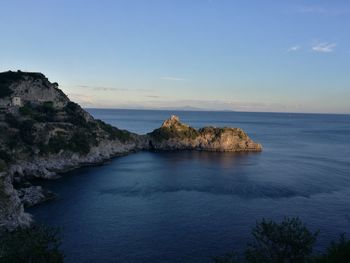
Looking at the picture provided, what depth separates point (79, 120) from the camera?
17712cm

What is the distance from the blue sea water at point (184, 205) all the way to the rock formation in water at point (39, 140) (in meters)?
7.27

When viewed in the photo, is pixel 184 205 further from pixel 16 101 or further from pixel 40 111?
pixel 16 101

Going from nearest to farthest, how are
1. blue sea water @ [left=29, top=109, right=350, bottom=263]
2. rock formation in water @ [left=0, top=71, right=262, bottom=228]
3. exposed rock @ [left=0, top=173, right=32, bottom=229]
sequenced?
1. blue sea water @ [left=29, top=109, right=350, bottom=263]
2. exposed rock @ [left=0, top=173, right=32, bottom=229]
3. rock formation in water @ [left=0, top=71, right=262, bottom=228]

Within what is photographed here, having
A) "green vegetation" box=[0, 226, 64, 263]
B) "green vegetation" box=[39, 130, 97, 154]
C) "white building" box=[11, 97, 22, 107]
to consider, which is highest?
"white building" box=[11, 97, 22, 107]

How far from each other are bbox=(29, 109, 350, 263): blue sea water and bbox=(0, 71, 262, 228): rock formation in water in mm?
7272

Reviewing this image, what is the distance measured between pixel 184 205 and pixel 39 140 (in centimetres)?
6979

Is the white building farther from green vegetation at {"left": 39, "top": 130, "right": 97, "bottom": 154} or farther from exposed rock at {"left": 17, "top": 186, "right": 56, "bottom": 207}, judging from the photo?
exposed rock at {"left": 17, "top": 186, "right": 56, "bottom": 207}

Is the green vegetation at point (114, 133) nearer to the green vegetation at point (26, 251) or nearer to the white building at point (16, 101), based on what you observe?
the white building at point (16, 101)

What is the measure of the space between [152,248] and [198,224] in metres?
15.2

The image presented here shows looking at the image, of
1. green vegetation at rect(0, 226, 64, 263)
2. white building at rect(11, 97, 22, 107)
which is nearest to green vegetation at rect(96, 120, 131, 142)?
white building at rect(11, 97, 22, 107)

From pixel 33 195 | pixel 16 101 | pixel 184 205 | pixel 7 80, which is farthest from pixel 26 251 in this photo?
pixel 7 80

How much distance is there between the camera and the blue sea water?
7269 centimetres

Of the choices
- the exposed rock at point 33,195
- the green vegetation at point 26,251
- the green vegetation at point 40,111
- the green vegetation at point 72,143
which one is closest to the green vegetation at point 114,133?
the green vegetation at point 72,143

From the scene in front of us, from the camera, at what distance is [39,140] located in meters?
146
